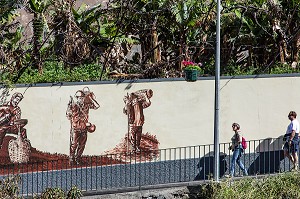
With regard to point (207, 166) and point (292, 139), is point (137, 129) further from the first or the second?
point (292, 139)

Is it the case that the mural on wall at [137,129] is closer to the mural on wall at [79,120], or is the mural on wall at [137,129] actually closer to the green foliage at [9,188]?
the mural on wall at [79,120]

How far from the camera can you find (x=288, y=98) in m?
23.1

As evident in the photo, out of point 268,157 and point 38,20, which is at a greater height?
point 38,20

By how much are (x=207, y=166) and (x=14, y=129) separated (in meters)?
5.22

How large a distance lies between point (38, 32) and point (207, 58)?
19.0 feet

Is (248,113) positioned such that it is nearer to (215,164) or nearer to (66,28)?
(215,164)

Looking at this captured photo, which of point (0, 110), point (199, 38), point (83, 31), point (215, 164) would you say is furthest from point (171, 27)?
point (0, 110)

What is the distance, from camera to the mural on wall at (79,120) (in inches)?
803

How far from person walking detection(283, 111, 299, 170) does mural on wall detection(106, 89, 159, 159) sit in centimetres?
355

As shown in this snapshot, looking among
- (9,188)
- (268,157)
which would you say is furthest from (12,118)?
(268,157)

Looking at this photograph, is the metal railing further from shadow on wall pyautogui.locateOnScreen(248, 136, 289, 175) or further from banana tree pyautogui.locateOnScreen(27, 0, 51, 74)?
banana tree pyautogui.locateOnScreen(27, 0, 51, 74)

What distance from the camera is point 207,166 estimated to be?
71.5 feet

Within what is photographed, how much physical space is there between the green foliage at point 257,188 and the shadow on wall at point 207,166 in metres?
1.20

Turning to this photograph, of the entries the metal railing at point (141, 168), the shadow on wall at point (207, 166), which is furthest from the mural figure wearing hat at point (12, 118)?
the shadow on wall at point (207, 166)
